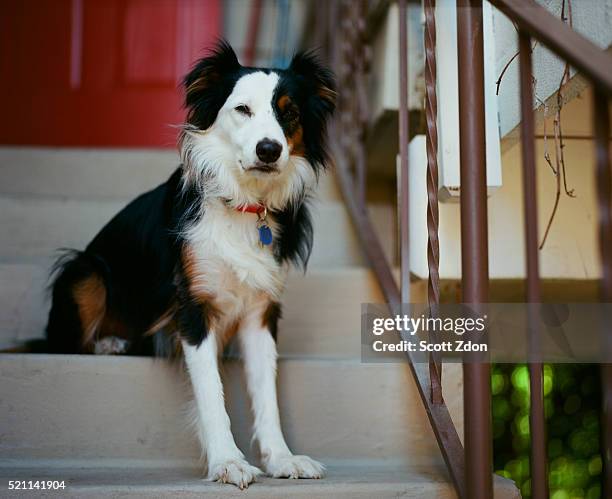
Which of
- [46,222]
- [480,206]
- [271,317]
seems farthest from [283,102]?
[46,222]

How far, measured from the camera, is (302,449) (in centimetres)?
178

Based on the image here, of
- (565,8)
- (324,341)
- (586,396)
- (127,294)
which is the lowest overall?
(586,396)

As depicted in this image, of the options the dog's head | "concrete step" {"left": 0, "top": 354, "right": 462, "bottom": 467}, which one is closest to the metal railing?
"concrete step" {"left": 0, "top": 354, "right": 462, "bottom": 467}

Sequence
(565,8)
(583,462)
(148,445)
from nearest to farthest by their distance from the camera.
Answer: (565,8)
(148,445)
(583,462)

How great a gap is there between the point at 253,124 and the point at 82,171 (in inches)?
54.4

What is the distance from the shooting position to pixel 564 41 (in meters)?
1.03

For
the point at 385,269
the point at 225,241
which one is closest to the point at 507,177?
the point at 385,269

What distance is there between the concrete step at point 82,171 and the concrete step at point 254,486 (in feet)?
4.92

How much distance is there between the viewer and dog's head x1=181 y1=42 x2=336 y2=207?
1752 mm

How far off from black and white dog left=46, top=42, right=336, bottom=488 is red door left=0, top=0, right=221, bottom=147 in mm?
1452

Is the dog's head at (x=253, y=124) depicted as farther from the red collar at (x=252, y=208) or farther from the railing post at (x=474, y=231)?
the railing post at (x=474, y=231)

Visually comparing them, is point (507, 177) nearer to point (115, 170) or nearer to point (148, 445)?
point (148, 445)

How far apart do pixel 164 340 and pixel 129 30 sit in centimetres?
231

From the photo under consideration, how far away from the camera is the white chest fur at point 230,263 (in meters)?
1.74
